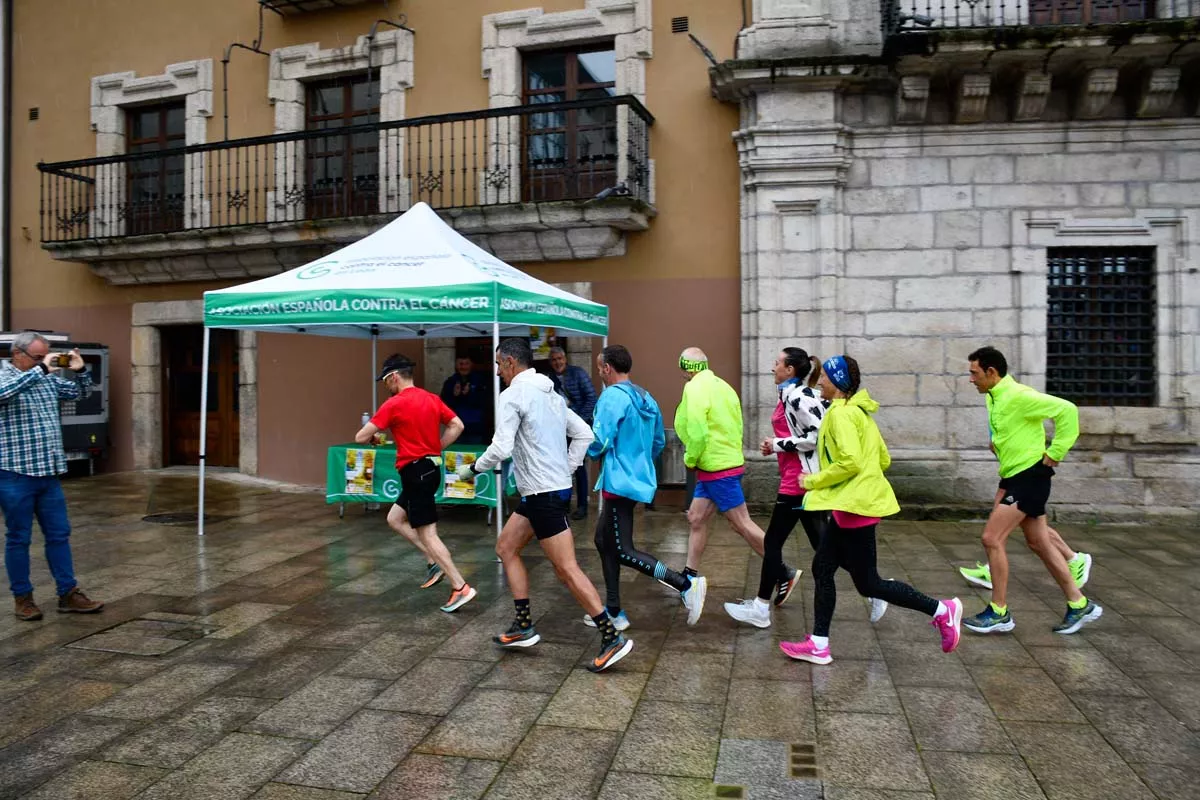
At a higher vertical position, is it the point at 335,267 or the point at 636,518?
the point at 335,267

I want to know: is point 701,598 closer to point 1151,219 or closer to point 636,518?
point 636,518

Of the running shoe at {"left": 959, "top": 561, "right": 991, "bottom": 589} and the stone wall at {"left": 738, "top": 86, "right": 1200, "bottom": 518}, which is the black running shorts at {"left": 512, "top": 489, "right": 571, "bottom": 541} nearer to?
the running shoe at {"left": 959, "top": 561, "right": 991, "bottom": 589}

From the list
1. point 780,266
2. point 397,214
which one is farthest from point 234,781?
point 397,214

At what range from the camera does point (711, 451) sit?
567 cm

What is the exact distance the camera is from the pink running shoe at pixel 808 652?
4.80 m

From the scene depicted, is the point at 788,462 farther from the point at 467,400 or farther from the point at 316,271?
the point at 467,400

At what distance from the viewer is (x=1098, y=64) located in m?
8.98

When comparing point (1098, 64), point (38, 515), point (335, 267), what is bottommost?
point (38, 515)

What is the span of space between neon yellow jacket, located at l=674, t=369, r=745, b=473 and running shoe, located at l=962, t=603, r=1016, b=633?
1753 mm

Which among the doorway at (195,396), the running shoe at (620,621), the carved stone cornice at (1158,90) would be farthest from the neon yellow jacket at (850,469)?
the doorway at (195,396)

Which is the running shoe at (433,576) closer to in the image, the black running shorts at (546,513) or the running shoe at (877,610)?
the black running shorts at (546,513)

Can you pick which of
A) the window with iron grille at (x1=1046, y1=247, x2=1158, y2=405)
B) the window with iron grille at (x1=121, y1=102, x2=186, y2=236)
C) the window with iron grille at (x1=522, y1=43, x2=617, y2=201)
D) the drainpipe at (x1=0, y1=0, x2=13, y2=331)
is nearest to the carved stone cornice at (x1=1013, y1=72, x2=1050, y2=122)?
the window with iron grille at (x1=1046, y1=247, x2=1158, y2=405)

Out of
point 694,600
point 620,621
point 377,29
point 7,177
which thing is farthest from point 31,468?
point 7,177

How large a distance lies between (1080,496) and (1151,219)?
3.06 metres
